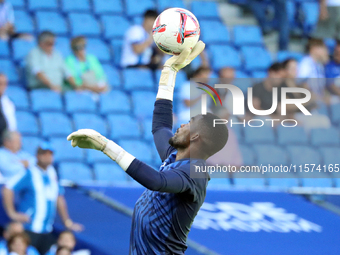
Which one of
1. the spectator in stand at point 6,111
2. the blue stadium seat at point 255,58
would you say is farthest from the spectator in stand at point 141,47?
the spectator in stand at point 6,111

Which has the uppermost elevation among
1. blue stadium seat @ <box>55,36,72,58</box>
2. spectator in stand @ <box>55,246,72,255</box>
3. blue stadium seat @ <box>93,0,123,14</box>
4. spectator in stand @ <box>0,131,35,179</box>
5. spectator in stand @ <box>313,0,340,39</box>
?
spectator in stand @ <box>313,0,340,39</box>

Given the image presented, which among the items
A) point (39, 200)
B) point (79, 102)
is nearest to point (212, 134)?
point (39, 200)

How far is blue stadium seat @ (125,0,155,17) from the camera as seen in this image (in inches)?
347

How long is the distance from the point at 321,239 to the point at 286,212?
0.47 meters

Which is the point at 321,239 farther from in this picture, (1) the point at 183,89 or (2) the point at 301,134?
(1) the point at 183,89

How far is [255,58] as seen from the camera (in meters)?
9.05

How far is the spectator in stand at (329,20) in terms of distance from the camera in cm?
975

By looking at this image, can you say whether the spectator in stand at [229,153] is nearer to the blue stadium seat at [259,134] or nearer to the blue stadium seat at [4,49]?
the blue stadium seat at [259,134]

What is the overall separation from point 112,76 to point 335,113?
317 cm

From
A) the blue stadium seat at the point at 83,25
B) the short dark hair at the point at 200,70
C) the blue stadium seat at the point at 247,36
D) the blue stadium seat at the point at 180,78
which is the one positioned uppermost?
the blue stadium seat at the point at 247,36

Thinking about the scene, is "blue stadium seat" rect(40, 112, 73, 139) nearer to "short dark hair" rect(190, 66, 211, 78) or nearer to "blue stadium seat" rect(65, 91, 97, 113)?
"blue stadium seat" rect(65, 91, 97, 113)

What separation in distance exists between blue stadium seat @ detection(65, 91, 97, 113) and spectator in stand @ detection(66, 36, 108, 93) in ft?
0.44

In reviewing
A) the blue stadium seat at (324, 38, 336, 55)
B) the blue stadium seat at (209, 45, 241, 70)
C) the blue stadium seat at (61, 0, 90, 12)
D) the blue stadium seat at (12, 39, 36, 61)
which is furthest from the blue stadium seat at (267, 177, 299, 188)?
the blue stadium seat at (61, 0, 90, 12)

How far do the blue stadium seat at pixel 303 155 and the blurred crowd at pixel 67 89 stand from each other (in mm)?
413
